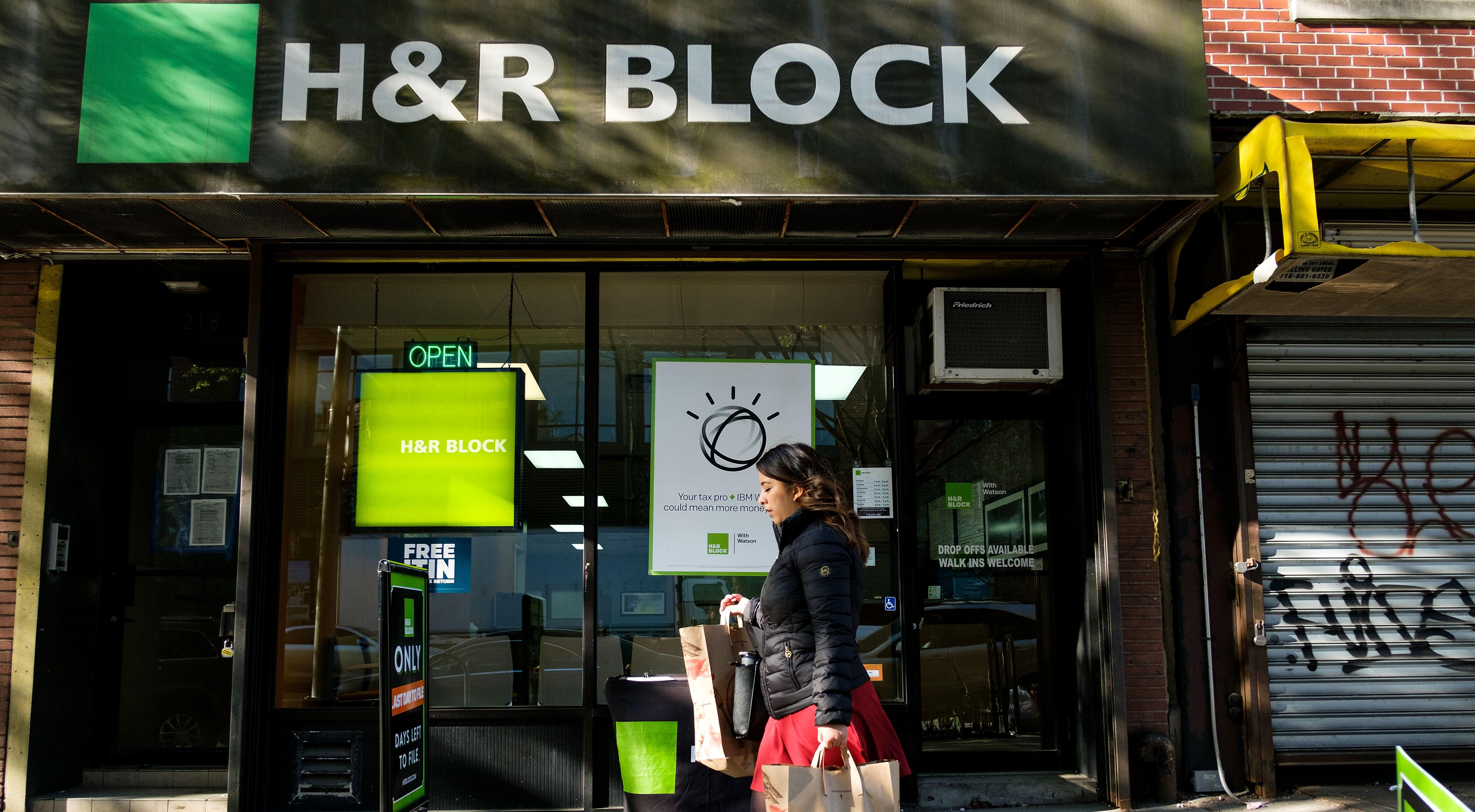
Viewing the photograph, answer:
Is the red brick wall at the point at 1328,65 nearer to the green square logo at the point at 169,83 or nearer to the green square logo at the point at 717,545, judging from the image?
the green square logo at the point at 717,545

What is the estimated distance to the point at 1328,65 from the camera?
6.50m

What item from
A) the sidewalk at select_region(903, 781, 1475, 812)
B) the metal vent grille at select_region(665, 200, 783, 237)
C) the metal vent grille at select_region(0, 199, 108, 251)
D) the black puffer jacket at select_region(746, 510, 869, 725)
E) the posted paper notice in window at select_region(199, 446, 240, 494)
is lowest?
the sidewalk at select_region(903, 781, 1475, 812)

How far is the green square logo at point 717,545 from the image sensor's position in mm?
6066

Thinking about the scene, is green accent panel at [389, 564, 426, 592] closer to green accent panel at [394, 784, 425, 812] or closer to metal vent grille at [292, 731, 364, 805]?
green accent panel at [394, 784, 425, 812]

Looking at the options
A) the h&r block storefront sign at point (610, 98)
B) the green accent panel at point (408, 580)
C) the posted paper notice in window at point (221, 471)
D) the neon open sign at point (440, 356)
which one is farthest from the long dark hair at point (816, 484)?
the posted paper notice in window at point (221, 471)

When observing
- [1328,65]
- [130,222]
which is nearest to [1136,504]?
[1328,65]

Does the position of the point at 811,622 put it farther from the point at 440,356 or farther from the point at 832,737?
the point at 440,356

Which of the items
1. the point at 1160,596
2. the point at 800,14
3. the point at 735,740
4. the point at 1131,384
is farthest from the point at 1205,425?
the point at 735,740

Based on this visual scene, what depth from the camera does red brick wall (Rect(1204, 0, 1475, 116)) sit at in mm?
6445

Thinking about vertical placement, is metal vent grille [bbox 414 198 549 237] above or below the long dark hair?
above

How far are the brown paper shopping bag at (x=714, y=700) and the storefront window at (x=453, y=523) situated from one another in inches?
87.5

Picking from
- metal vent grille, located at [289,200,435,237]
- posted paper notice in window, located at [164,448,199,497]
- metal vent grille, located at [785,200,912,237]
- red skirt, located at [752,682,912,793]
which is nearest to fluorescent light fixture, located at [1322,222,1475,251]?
metal vent grille, located at [785,200,912,237]

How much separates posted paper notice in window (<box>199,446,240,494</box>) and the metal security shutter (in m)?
6.52

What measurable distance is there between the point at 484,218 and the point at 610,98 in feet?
3.17
